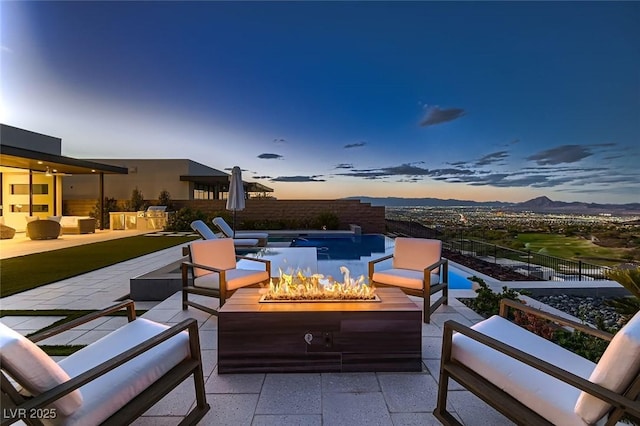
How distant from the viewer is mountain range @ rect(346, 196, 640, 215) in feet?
28.5

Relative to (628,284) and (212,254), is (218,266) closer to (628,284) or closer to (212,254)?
(212,254)

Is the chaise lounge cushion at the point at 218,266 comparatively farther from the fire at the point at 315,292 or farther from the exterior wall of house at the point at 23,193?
the exterior wall of house at the point at 23,193

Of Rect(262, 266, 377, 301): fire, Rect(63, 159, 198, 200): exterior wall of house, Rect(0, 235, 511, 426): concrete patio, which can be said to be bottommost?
Rect(0, 235, 511, 426): concrete patio

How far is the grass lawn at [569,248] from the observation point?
675 centimetres

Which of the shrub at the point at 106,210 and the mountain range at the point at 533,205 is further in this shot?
the shrub at the point at 106,210

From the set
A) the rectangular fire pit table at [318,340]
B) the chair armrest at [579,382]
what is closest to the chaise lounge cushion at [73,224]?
the rectangular fire pit table at [318,340]

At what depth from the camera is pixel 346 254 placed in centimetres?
980

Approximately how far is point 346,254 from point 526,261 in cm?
470

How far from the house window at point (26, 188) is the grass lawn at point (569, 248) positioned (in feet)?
70.6

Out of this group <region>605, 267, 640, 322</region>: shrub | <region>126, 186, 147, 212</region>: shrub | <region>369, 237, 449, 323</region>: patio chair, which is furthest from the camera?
<region>126, 186, 147, 212</region>: shrub

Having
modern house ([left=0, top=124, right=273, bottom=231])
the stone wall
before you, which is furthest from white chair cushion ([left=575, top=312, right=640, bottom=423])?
modern house ([left=0, top=124, right=273, bottom=231])

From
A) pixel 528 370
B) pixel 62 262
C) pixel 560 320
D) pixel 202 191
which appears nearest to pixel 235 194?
pixel 62 262

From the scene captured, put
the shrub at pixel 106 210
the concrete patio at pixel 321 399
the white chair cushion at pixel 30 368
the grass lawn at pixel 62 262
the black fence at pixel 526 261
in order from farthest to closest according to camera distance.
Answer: the shrub at pixel 106 210
the black fence at pixel 526 261
the grass lawn at pixel 62 262
the concrete patio at pixel 321 399
the white chair cushion at pixel 30 368

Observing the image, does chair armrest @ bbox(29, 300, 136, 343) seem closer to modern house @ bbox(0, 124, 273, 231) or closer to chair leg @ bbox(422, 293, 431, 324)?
chair leg @ bbox(422, 293, 431, 324)
